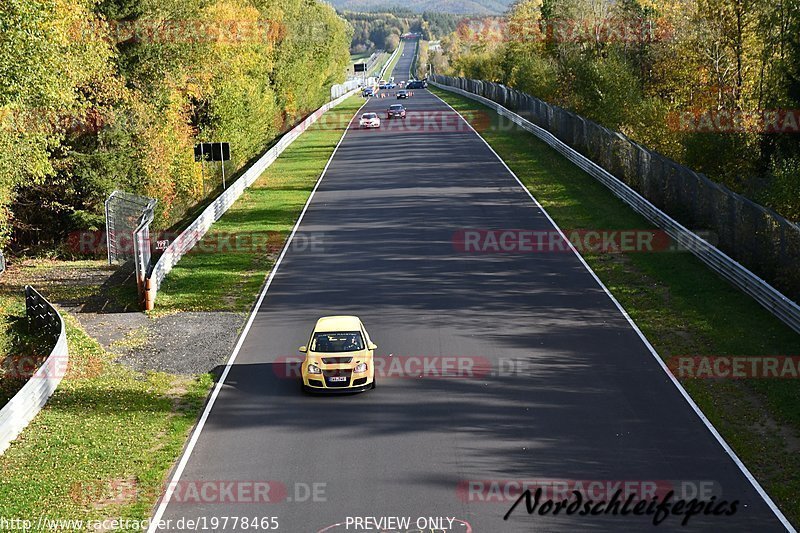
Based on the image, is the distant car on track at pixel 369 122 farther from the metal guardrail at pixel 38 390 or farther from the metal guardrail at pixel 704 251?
the metal guardrail at pixel 38 390

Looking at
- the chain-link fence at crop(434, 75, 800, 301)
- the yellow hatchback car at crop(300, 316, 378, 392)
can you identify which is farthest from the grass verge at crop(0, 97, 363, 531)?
the chain-link fence at crop(434, 75, 800, 301)

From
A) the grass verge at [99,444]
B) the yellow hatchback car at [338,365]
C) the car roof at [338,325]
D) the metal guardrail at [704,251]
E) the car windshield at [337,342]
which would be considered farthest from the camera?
the metal guardrail at [704,251]

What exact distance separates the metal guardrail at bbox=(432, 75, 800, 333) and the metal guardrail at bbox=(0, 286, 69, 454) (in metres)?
18.0

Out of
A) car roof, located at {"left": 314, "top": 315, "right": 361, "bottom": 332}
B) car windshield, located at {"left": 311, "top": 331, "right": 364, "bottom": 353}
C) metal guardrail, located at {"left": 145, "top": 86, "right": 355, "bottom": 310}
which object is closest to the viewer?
car windshield, located at {"left": 311, "top": 331, "right": 364, "bottom": 353}

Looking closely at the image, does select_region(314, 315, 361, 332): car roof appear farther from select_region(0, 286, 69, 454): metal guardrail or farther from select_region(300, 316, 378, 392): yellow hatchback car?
select_region(0, 286, 69, 454): metal guardrail

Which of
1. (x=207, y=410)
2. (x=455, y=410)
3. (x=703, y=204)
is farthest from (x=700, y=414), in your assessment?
(x=703, y=204)

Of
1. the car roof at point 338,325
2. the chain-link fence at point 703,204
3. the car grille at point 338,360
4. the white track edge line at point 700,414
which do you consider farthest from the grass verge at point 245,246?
the chain-link fence at point 703,204

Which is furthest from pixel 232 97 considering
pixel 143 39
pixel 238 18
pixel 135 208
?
pixel 135 208

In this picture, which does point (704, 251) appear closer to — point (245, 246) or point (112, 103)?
point (245, 246)

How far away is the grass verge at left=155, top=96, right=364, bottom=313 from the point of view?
28.7 meters

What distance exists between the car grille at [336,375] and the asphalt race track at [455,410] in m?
0.35

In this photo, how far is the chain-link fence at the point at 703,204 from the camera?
25891 millimetres

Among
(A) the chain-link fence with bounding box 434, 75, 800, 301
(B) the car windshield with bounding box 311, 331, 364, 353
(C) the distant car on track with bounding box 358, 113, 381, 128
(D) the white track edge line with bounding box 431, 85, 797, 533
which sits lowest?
(D) the white track edge line with bounding box 431, 85, 797, 533

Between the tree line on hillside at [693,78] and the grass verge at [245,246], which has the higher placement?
the tree line on hillside at [693,78]
